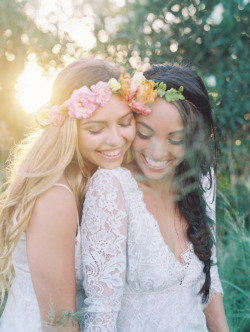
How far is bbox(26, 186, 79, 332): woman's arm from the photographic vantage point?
5.91 ft

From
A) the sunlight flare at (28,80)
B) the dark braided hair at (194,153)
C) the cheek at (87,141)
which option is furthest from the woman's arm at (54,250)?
the sunlight flare at (28,80)

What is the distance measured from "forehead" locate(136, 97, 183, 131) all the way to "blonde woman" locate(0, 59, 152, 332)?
114 mm

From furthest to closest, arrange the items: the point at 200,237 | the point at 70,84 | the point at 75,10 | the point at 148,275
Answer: the point at 75,10, the point at 200,237, the point at 70,84, the point at 148,275

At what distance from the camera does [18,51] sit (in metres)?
4.04

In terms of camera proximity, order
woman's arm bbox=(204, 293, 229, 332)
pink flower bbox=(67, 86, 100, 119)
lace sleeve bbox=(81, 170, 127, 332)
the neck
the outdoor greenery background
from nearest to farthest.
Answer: lace sleeve bbox=(81, 170, 127, 332)
pink flower bbox=(67, 86, 100, 119)
the neck
woman's arm bbox=(204, 293, 229, 332)
the outdoor greenery background

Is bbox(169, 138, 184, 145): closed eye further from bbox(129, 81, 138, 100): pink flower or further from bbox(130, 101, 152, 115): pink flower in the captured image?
bbox(129, 81, 138, 100): pink flower

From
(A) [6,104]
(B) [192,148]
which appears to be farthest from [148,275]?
(A) [6,104]

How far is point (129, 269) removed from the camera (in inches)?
76.4

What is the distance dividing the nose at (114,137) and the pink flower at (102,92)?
14cm

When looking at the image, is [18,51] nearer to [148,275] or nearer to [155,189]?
[155,189]

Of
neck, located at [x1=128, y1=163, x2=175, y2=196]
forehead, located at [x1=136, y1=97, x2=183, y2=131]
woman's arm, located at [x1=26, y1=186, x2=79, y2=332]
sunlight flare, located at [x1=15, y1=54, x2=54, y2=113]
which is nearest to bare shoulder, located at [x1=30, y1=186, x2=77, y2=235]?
woman's arm, located at [x1=26, y1=186, x2=79, y2=332]

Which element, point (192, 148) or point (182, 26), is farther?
point (182, 26)

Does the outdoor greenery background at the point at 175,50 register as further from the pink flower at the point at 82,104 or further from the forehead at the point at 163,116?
the pink flower at the point at 82,104

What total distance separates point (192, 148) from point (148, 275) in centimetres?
68
